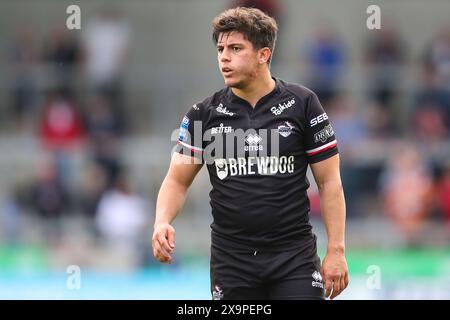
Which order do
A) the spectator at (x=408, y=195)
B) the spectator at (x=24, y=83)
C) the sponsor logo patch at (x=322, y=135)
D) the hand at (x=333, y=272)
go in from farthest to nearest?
the spectator at (x=24, y=83) < the spectator at (x=408, y=195) < the sponsor logo patch at (x=322, y=135) < the hand at (x=333, y=272)

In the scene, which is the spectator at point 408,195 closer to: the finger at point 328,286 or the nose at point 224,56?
the finger at point 328,286

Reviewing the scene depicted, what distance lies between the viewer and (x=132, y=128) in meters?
17.8

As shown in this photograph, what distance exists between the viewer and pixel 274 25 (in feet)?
23.6

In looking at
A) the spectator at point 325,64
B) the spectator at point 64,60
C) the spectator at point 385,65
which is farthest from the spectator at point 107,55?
the spectator at point 385,65

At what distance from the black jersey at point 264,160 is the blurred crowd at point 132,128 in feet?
24.7

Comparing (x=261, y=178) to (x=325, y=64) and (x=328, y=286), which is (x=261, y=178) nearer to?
(x=328, y=286)

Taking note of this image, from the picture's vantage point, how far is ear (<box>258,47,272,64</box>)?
711cm

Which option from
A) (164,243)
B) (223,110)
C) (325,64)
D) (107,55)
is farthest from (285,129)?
(107,55)

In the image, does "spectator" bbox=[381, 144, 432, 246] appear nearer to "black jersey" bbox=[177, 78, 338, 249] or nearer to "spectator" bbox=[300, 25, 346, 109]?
"spectator" bbox=[300, 25, 346, 109]

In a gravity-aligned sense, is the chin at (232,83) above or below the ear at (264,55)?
below

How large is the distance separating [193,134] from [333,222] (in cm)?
109

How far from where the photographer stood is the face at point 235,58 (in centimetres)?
701

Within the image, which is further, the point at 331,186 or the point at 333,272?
the point at 331,186
